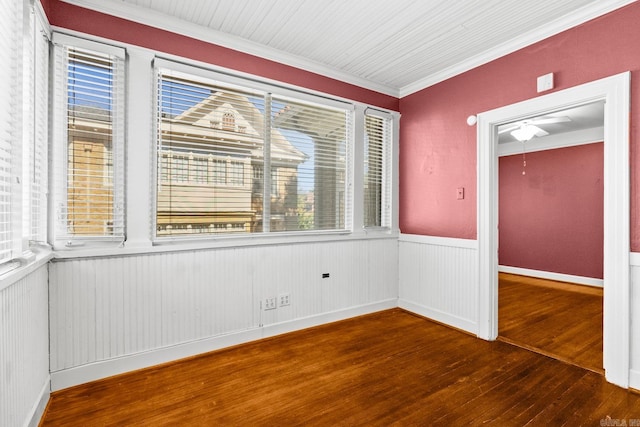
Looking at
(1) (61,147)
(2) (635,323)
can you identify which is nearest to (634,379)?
(2) (635,323)

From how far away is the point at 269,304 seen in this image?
3.13 meters

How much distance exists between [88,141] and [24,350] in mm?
1402

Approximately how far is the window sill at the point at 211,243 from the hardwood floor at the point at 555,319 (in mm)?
1716

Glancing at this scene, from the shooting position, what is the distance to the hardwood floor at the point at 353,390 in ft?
6.35

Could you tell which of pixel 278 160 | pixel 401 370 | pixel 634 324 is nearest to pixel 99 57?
pixel 278 160

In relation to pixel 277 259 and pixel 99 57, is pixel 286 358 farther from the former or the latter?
pixel 99 57

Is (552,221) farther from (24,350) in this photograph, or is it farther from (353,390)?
(24,350)

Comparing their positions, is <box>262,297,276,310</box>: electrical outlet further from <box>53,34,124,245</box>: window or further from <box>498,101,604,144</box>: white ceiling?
<box>498,101,604,144</box>: white ceiling

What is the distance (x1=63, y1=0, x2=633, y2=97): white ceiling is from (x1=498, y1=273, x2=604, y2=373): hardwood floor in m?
2.74

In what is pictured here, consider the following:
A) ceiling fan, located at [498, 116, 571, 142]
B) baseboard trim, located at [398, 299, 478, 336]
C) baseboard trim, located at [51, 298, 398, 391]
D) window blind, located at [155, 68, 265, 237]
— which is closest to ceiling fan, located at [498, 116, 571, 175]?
ceiling fan, located at [498, 116, 571, 142]

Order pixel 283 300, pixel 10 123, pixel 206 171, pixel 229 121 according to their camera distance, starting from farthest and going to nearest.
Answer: pixel 283 300, pixel 229 121, pixel 206 171, pixel 10 123

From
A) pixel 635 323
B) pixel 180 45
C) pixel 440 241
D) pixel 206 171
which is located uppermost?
pixel 180 45

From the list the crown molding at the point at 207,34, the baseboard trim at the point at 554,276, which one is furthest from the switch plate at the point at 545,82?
the baseboard trim at the point at 554,276

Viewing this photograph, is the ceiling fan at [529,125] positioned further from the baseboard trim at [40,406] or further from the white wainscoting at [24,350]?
the baseboard trim at [40,406]
